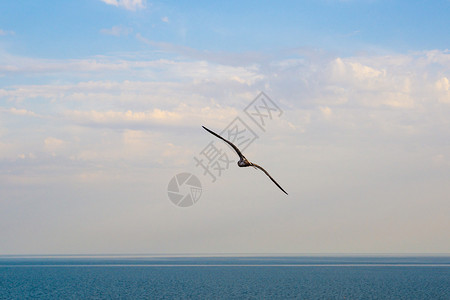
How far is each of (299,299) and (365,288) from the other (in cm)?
4181

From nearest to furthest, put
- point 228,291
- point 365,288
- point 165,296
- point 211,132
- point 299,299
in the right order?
point 211,132 → point 299,299 → point 165,296 → point 228,291 → point 365,288

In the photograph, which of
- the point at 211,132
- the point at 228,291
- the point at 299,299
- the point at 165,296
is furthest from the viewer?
the point at 228,291

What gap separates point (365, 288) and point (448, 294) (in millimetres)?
26277

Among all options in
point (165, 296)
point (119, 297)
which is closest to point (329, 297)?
point (165, 296)

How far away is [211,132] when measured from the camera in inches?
999

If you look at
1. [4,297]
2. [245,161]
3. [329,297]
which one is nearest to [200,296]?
[329,297]

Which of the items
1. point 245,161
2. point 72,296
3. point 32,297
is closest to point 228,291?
point 72,296

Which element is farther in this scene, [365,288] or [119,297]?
[365,288]

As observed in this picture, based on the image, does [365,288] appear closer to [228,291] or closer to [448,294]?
[448,294]

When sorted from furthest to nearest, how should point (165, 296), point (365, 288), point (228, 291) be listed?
point (365, 288) → point (228, 291) → point (165, 296)

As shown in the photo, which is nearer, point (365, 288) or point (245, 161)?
point (245, 161)

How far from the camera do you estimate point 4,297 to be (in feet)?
476

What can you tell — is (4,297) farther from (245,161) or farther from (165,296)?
(245,161)

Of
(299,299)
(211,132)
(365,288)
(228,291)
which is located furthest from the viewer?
(365,288)
